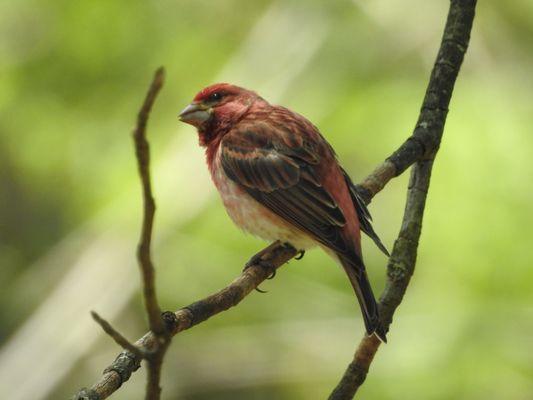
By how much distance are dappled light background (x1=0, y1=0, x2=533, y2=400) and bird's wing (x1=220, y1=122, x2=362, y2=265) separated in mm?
3020

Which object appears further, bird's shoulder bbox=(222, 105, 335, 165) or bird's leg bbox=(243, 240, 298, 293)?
bird's shoulder bbox=(222, 105, 335, 165)

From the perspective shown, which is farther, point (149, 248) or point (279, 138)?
point (279, 138)

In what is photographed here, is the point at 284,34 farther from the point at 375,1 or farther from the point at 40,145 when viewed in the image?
the point at 40,145

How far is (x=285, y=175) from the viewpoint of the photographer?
6.32 meters

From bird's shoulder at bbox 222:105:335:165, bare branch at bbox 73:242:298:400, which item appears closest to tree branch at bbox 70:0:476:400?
bare branch at bbox 73:242:298:400

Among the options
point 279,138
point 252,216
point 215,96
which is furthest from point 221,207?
point 252,216

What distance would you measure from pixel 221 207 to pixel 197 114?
391 centimetres

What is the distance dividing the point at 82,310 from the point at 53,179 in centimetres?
214

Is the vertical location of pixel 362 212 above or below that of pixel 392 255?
above

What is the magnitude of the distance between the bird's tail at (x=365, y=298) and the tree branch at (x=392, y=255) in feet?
0.20

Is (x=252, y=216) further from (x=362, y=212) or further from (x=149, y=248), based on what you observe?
(x=149, y=248)

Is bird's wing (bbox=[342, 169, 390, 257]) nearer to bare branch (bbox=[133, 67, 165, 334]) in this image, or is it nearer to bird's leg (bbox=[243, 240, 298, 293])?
bird's leg (bbox=[243, 240, 298, 293])

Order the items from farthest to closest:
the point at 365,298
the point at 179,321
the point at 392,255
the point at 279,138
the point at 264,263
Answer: the point at 279,138
the point at 264,263
the point at 365,298
the point at 392,255
the point at 179,321

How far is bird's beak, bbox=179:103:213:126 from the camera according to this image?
6977 mm
